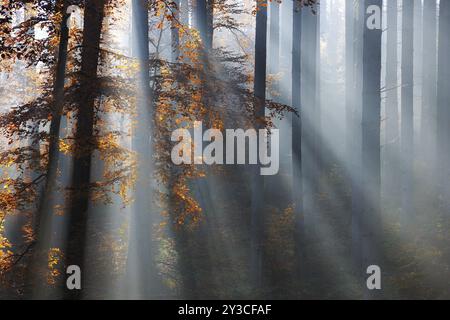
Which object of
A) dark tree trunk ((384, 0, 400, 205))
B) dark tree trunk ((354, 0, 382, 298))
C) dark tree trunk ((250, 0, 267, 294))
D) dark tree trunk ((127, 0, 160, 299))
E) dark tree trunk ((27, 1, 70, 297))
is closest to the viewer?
dark tree trunk ((27, 1, 70, 297))

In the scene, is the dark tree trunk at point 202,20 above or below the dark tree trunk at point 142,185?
above

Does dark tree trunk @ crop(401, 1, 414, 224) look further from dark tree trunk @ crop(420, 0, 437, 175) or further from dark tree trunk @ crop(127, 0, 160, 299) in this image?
dark tree trunk @ crop(127, 0, 160, 299)

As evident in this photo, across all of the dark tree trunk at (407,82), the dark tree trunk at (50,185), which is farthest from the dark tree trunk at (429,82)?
the dark tree trunk at (50,185)

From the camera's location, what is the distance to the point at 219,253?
15633 mm

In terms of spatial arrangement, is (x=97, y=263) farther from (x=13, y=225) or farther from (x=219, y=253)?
(x=13, y=225)

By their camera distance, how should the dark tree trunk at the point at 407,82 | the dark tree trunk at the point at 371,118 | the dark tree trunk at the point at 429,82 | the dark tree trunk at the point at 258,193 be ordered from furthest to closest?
the dark tree trunk at the point at 429,82 < the dark tree trunk at the point at 407,82 < the dark tree trunk at the point at 258,193 < the dark tree trunk at the point at 371,118

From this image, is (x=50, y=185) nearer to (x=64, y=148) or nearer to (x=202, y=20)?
(x=64, y=148)

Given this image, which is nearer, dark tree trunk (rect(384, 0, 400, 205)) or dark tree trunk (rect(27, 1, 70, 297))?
dark tree trunk (rect(27, 1, 70, 297))

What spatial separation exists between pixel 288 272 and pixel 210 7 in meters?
9.20

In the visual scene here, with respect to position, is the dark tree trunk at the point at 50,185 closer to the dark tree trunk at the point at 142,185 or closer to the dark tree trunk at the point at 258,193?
the dark tree trunk at the point at 142,185

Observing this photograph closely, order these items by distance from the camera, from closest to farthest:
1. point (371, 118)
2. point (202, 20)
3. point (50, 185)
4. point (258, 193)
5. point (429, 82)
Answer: point (50, 185) → point (371, 118) → point (258, 193) → point (202, 20) → point (429, 82)

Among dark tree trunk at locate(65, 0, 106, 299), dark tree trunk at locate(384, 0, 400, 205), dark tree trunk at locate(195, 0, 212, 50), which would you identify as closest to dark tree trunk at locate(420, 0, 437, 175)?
dark tree trunk at locate(384, 0, 400, 205)

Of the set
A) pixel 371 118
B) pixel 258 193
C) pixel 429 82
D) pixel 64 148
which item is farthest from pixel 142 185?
pixel 429 82
